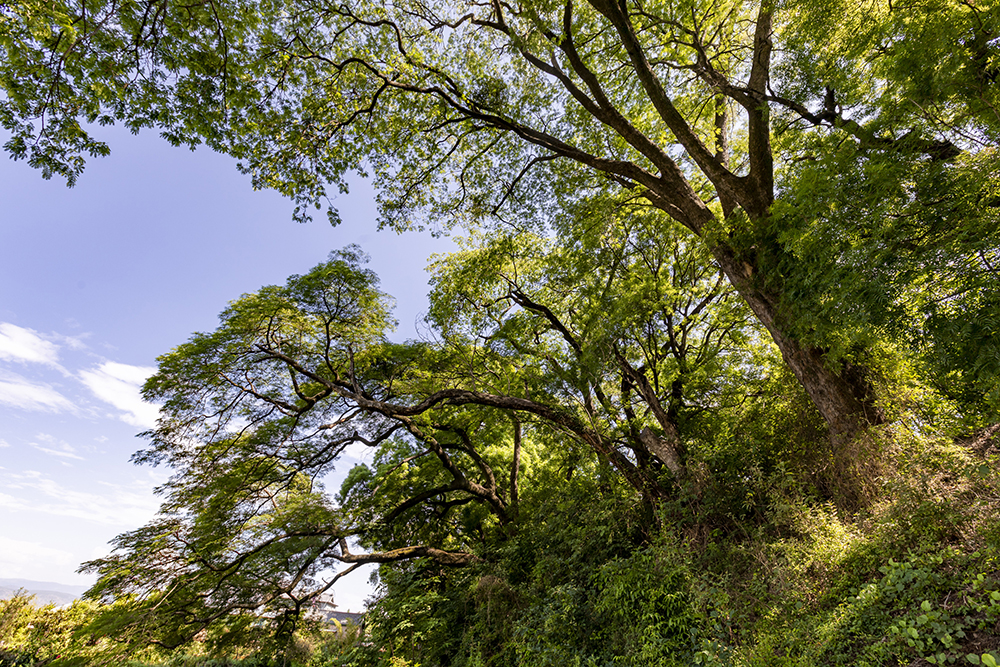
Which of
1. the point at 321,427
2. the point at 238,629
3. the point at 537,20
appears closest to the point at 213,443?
the point at 321,427

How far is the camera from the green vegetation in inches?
119

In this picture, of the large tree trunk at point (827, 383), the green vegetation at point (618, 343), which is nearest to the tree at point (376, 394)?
the green vegetation at point (618, 343)

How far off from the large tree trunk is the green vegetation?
0.05 m

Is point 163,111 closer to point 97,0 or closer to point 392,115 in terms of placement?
point 97,0

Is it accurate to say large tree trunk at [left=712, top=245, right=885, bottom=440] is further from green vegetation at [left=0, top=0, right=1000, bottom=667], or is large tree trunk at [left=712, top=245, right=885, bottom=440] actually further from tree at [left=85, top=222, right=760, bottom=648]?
tree at [left=85, top=222, right=760, bottom=648]

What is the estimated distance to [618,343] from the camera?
6914mm

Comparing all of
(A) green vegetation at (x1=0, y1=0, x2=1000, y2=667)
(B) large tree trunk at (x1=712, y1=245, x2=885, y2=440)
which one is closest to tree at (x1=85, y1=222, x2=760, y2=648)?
(A) green vegetation at (x1=0, y1=0, x2=1000, y2=667)

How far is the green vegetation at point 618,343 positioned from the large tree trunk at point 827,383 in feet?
0.15

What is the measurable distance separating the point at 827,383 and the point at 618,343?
2.86 m

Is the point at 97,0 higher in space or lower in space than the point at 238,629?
higher

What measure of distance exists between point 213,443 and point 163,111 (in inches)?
224

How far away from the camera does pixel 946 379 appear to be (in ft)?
12.2

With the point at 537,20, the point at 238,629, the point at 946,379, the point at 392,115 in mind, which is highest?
the point at 392,115

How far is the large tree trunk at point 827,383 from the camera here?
461 cm
